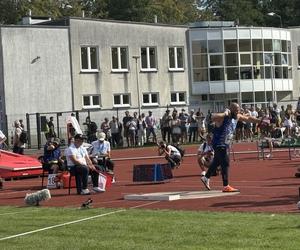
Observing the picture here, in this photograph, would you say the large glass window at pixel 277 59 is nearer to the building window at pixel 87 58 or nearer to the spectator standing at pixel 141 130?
the building window at pixel 87 58

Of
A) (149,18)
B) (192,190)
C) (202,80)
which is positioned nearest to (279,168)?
(192,190)

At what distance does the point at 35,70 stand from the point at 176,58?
12.4 metres

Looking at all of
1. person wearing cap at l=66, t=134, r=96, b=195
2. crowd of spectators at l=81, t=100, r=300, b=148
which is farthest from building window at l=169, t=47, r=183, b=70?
person wearing cap at l=66, t=134, r=96, b=195

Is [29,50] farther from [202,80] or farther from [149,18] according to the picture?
[149,18]

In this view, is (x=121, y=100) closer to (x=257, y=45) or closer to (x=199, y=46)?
(x=199, y=46)

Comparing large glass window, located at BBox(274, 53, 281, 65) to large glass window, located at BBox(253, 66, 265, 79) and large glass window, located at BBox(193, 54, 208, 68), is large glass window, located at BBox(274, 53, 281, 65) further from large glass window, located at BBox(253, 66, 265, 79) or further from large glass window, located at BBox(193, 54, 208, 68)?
large glass window, located at BBox(193, 54, 208, 68)

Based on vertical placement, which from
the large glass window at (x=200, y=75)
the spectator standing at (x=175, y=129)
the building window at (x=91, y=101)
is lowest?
the spectator standing at (x=175, y=129)

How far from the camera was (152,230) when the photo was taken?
1173cm

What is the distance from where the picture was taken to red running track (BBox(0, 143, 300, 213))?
14.6 meters

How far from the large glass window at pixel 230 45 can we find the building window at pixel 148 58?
664 centimetres

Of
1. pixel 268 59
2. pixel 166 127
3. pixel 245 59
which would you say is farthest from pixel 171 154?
pixel 268 59

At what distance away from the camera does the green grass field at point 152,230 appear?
1039 centimetres

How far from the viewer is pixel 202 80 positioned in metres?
57.7

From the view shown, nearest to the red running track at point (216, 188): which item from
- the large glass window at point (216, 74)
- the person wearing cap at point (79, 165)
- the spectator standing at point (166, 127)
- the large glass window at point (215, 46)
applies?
the person wearing cap at point (79, 165)
